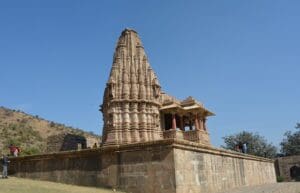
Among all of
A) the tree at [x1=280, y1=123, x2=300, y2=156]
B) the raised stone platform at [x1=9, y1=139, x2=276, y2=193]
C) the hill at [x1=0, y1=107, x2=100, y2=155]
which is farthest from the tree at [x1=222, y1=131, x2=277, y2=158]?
the raised stone platform at [x1=9, y1=139, x2=276, y2=193]

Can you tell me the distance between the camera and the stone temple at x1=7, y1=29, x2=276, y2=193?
11375 millimetres

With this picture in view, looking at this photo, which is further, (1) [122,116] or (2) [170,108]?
(2) [170,108]

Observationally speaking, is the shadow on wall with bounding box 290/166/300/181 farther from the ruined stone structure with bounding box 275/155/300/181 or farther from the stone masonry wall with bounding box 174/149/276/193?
the stone masonry wall with bounding box 174/149/276/193

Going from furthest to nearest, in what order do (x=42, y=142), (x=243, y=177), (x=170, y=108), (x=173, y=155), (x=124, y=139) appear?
1. (x=42, y=142)
2. (x=170, y=108)
3. (x=124, y=139)
4. (x=243, y=177)
5. (x=173, y=155)

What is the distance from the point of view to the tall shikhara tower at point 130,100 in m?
19.7

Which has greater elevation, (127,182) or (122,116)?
(122,116)

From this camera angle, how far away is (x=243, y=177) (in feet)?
59.0

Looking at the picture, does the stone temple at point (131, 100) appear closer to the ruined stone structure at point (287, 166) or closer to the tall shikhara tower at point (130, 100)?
the tall shikhara tower at point (130, 100)

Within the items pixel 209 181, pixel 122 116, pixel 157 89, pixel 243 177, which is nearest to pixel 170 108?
pixel 157 89

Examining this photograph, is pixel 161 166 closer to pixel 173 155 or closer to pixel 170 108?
pixel 173 155

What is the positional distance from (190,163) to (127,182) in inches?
87.0

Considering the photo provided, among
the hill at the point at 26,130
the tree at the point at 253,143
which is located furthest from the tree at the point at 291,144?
the hill at the point at 26,130

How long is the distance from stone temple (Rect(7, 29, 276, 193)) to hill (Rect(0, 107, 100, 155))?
11.9 metres

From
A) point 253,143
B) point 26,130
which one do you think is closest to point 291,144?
point 253,143
